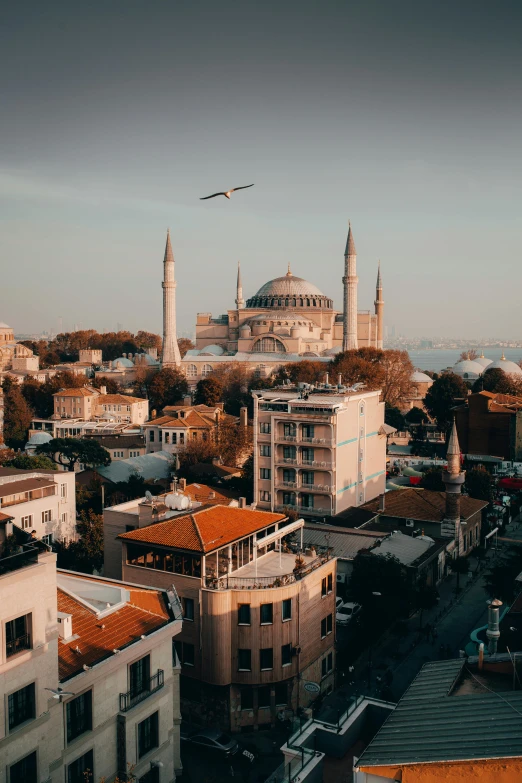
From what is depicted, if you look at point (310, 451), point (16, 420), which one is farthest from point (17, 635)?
point (16, 420)

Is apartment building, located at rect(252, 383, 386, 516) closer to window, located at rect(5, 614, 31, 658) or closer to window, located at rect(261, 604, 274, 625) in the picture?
window, located at rect(261, 604, 274, 625)

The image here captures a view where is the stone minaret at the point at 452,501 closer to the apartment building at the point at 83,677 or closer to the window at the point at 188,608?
the window at the point at 188,608

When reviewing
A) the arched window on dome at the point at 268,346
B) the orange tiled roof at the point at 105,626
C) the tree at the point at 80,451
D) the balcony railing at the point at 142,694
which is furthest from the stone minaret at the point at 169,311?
the balcony railing at the point at 142,694

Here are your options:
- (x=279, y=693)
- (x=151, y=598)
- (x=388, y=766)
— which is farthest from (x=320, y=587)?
(x=388, y=766)

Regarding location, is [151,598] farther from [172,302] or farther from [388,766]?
[172,302]

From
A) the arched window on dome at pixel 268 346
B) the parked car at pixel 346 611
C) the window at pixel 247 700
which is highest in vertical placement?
the arched window on dome at pixel 268 346

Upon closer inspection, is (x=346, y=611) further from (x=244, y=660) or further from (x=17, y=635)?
(x=17, y=635)
